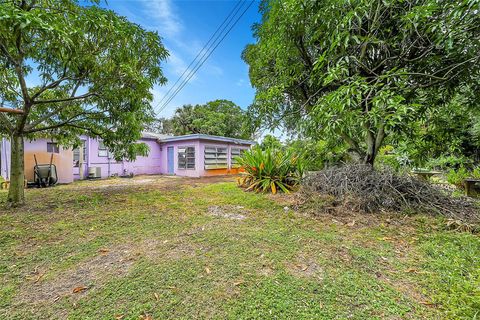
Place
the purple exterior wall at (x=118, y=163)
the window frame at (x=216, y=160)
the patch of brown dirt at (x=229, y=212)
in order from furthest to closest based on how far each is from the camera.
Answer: the window frame at (x=216, y=160) → the purple exterior wall at (x=118, y=163) → the patch of brown dirt at (x=229, y=212)

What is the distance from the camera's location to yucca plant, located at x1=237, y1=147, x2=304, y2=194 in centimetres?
559

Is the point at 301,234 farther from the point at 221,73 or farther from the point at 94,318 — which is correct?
the point at 221,73

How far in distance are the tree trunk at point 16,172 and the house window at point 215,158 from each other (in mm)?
7355

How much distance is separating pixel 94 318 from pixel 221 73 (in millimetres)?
13384

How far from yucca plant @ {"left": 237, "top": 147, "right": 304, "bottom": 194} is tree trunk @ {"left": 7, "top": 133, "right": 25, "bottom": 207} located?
5065mm

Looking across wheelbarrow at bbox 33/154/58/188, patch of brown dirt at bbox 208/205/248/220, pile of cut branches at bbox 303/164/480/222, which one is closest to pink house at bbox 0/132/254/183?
wheelbarrow at bbox 33/154/58/188

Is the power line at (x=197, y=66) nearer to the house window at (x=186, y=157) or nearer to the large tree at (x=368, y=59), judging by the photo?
the house window at (x=186, y=157)

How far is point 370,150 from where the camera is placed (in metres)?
4.27

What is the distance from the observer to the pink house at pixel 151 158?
788 cm

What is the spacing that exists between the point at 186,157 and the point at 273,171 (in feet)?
21.9

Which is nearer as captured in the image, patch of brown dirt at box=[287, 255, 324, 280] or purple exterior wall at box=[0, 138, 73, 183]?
patch of brown dirt at box=[287, 255, 324, 280]

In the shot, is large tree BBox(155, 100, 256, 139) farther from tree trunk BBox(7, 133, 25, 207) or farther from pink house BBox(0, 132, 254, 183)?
tree trunk BBox(7, 133, 25, 207)

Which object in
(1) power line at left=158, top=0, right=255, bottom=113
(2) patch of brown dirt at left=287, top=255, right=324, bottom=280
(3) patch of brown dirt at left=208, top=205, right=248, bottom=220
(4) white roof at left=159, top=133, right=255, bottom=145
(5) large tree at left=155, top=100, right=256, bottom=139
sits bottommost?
(2) patch of brown dirt at left=287, top=255, right=324, bottom=280

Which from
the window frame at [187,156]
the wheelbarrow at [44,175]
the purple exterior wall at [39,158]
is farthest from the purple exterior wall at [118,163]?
the wheelbarrow at [44,175]
